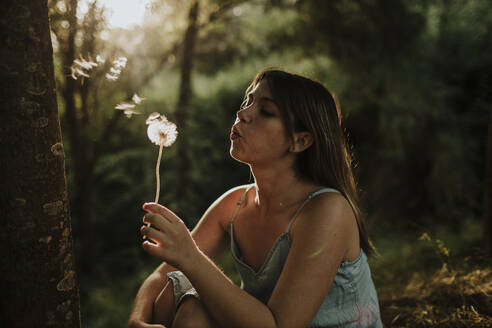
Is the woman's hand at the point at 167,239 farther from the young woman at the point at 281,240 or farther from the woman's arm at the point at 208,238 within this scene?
the woman's arm at the point at 208,238

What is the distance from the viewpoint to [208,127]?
757 centimetres

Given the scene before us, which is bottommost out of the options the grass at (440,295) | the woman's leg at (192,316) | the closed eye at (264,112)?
the grass at (440,295)

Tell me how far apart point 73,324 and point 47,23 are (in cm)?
119

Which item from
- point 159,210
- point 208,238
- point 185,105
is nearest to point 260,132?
point 159,210

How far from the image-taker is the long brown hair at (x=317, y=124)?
1847mm

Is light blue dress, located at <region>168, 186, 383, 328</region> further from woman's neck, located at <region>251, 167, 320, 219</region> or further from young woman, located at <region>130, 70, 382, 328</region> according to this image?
woman's neck, located at <region>251, 167, 320, 219</region>

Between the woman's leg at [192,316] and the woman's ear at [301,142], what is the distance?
86 centimetres

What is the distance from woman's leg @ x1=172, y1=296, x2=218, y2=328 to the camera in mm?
1619

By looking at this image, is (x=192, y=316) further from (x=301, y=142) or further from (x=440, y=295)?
(x=440, y=295)

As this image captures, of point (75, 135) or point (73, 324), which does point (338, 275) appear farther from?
point (75, 135)

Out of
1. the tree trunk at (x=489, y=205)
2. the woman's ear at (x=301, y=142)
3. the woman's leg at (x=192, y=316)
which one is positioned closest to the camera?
the woman's leg at (x=192, y=316)

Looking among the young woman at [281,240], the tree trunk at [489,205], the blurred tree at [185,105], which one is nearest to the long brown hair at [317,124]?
the young woman at [281,240]

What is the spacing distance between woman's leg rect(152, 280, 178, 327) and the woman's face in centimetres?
74

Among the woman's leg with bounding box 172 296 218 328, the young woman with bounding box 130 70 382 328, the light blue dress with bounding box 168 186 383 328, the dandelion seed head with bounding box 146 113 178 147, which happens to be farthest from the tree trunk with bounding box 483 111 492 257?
the dandelion seed head with bounding box 146 113 178 147
